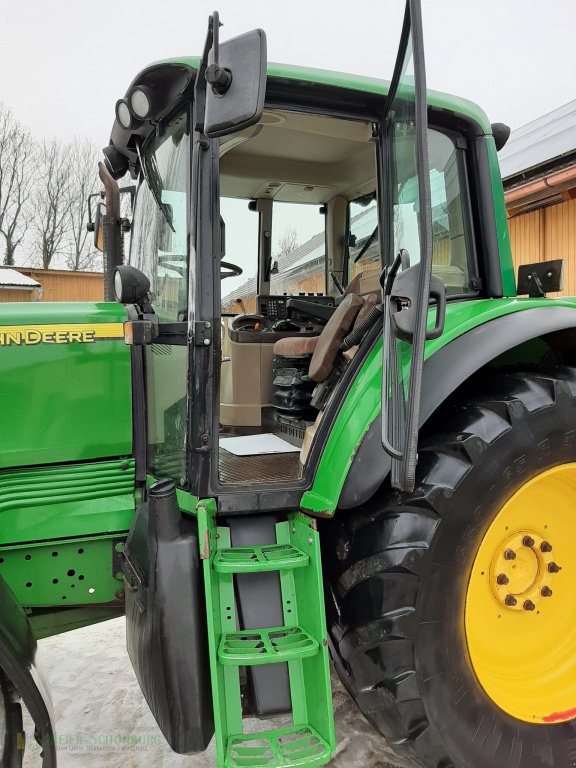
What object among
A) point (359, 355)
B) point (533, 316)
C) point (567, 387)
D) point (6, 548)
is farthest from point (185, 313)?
point (567, 387)

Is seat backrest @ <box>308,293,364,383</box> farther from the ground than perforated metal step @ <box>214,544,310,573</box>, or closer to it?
farther from the ground

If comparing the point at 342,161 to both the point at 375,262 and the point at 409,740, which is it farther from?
the point at 409,740

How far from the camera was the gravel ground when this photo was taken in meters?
2.26

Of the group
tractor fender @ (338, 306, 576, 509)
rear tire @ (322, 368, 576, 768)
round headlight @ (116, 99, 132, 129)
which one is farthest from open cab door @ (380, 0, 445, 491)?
round headlight @ (116, 99, 132, 129)

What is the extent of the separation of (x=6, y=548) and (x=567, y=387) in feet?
6.57

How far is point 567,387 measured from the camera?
6.77ft

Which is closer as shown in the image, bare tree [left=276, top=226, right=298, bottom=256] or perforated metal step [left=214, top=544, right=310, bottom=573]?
perforated metal step [left=214, top=544, right=310, bottom=573]

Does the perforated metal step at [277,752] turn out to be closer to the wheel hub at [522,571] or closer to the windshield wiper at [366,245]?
the wheel hub at [522,571]

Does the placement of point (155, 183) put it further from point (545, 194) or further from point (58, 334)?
point (545, 194)

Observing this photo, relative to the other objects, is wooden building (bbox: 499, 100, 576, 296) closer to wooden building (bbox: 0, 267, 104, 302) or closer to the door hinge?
the door hinge

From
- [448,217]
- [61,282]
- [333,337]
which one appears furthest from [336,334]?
[61,282]

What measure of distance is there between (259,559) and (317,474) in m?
0.33

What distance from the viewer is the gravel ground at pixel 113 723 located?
226cm

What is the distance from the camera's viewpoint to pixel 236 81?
1.60 meters
